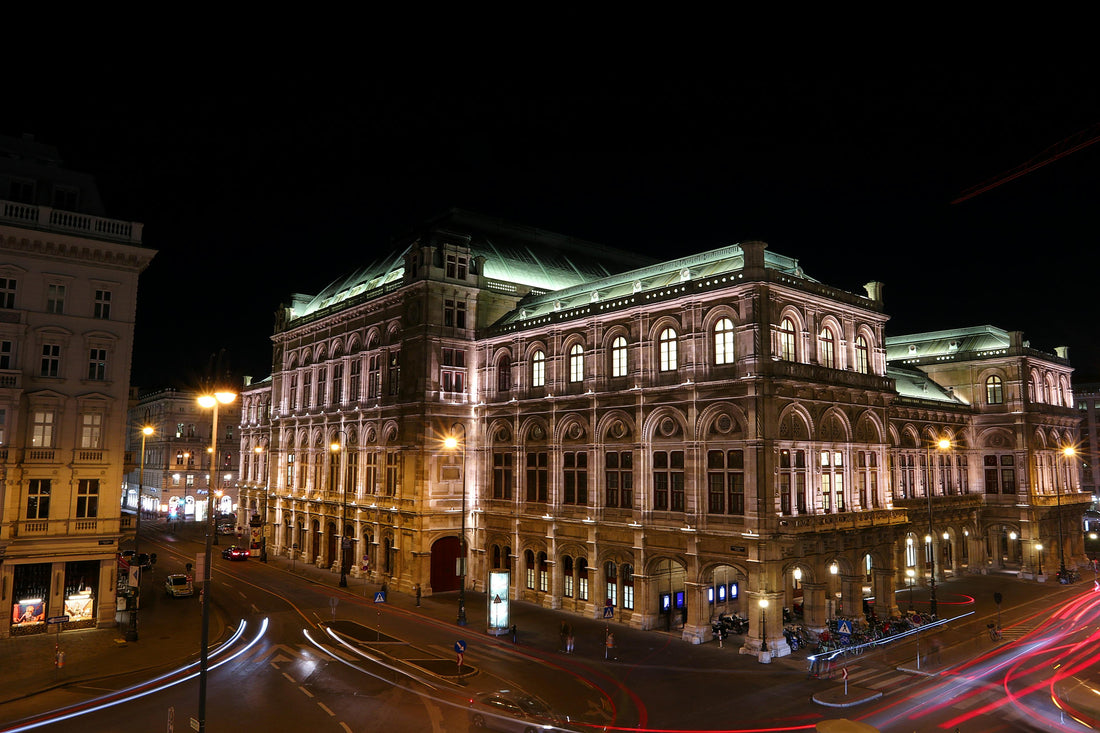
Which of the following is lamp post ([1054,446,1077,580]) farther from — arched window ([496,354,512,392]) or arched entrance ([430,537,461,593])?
arched entrance ([430,537,461,593])

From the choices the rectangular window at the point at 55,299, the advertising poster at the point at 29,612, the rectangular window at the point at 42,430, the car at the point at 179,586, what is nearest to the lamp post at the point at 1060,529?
the car at the point at 179,586

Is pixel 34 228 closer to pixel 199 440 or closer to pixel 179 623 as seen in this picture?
pixel 179 623

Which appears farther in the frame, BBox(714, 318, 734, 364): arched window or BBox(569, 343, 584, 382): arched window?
BBox(569, 343, 584, 382): arched window

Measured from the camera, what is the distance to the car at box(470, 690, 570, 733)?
82.0ft

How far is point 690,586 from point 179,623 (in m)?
29.2

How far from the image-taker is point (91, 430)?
132 feet

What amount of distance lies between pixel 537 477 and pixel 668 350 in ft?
45.1

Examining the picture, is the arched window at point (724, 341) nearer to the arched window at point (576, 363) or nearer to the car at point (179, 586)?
the arched window at point (576, 363)

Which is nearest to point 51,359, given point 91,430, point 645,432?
point 91,430

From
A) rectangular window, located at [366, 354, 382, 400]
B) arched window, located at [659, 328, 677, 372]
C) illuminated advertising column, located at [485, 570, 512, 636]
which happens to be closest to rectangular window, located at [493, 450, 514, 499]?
rectangular window, located at [366, 354, 382, 400]

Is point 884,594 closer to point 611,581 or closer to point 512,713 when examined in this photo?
point 611,581

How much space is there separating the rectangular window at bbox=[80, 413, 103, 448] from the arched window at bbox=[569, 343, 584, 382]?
1105 inches

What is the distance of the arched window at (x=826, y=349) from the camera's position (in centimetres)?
4181

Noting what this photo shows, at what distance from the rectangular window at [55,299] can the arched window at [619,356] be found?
32.0m
